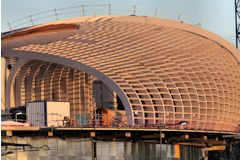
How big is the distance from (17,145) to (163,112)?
952 inches

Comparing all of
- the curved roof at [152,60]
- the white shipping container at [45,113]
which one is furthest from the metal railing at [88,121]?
the curved roof at [152,60]

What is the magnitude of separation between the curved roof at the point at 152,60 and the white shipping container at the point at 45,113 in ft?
18.1

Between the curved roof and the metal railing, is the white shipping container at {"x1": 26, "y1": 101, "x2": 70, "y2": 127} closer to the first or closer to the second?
the metal railing

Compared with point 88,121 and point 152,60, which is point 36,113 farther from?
point 152,60

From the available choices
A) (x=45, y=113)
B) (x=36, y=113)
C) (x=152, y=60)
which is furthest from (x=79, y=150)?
(x=152, y=60)

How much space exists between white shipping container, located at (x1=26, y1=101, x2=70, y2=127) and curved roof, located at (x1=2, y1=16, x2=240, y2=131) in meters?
5.53

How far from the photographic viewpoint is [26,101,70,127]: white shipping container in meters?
40.8

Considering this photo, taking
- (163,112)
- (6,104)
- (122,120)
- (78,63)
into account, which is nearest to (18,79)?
(6,104)

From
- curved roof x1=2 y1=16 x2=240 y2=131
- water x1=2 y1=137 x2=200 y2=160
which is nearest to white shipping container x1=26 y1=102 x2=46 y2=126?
curved roof x1=2 y1=16 x2=240 y2=131

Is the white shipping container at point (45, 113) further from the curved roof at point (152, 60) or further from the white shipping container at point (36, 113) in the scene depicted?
the curved roof at point (152, 60)

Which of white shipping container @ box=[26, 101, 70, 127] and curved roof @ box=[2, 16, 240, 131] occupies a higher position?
curved roof @ box=[2, 16, 240, 131]

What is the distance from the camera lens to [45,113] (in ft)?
130

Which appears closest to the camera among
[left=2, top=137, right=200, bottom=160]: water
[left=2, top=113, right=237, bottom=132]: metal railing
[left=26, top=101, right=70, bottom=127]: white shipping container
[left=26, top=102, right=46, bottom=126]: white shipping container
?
[left=2, top=137, right=200, bottom=160]: water

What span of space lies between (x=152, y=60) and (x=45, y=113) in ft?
43.0
